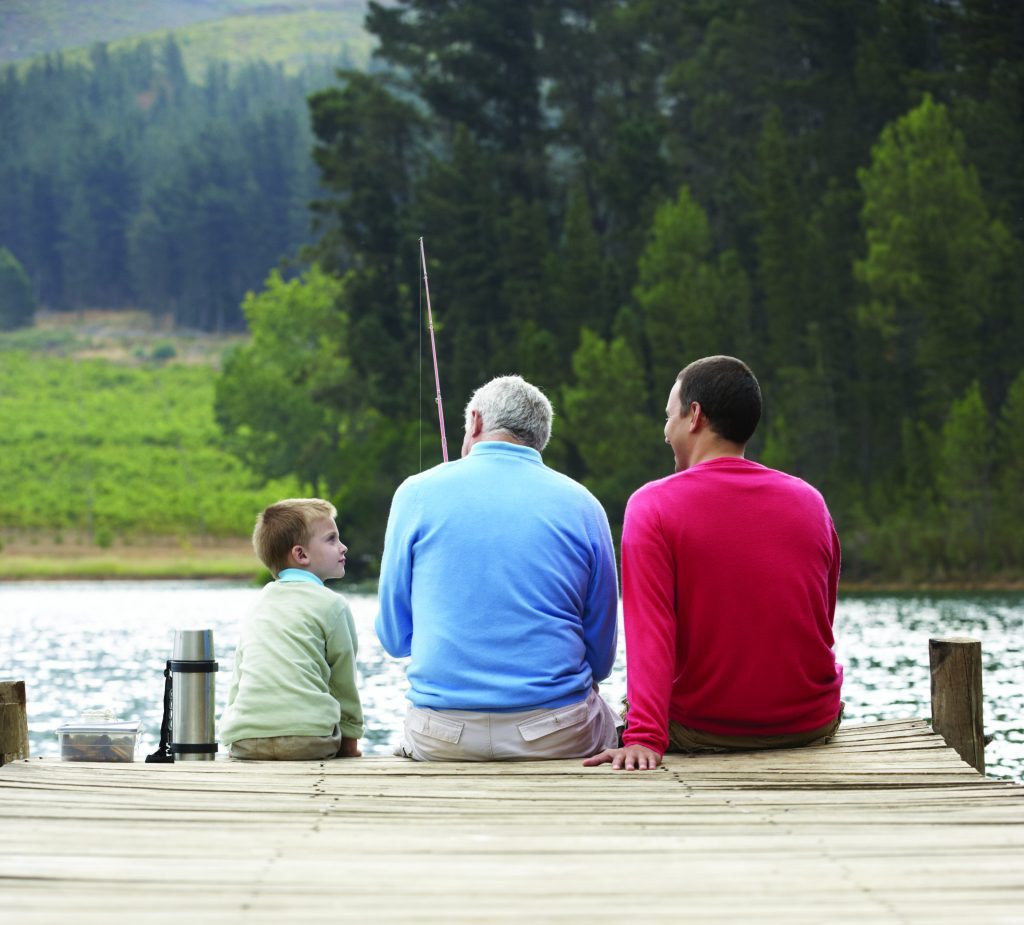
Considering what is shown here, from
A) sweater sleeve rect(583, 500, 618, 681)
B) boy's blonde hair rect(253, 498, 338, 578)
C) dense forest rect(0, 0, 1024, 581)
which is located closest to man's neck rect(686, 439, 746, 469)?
sweater sleeve rect(583, 500, 618, 681)


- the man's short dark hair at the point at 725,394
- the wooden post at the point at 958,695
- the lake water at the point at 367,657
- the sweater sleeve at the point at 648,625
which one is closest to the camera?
the sweater sleeve at the point at 648,625

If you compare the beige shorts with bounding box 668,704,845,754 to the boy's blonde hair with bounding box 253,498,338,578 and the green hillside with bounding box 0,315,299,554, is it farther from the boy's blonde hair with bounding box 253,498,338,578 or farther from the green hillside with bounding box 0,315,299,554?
the green hillside with bounding box 0,315,299,554

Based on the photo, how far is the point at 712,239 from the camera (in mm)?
52781

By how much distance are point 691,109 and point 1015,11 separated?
1184 cm

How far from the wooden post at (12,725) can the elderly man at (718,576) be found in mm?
1911

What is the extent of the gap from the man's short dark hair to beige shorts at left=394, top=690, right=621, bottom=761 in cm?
82

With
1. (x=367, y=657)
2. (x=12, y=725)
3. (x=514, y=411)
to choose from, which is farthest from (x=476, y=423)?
(x=367, y=657)

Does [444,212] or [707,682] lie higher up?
[444,212]

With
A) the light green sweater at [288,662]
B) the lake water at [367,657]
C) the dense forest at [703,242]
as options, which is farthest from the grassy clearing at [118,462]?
the light green sweater at [288,662]

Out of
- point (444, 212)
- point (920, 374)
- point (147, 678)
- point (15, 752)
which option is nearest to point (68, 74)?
point (444, 212)

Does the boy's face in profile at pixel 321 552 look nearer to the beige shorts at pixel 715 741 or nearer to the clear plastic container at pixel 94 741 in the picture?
the clear plastic container at pixel 94 741

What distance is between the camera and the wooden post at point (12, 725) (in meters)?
5.19

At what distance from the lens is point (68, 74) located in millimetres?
139750

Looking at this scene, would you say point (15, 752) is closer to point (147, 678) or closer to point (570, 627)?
point (570, 627)
